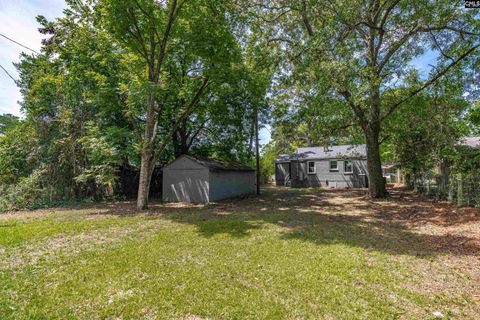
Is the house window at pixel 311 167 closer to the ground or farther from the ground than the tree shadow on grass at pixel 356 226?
farther from the ground

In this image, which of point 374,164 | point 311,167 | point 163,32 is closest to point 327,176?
point 311,167

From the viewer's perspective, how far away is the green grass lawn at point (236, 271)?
11.7 feet

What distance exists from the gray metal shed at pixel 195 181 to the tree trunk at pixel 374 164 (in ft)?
28.5

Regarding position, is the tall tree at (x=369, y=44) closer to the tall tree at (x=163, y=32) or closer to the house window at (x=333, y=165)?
the tall tree at (x=163, y=32)

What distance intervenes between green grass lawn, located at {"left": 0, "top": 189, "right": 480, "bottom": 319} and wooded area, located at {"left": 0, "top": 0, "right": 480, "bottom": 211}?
208 inches

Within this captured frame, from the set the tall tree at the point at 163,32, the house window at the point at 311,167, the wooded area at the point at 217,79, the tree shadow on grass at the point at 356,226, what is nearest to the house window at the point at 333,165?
the house window at the point at 311,167

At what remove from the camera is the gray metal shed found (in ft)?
48.5

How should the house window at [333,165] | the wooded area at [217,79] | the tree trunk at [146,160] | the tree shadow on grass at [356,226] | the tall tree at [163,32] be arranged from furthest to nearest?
the house window at [333,165] → the tree trunk at [146,160] → the wooded area at [217,79] → the tall tree at [163,32] → the tree shadow on grass at [356,226]

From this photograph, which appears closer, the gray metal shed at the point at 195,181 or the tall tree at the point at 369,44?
the tall tree at the point at 369,44

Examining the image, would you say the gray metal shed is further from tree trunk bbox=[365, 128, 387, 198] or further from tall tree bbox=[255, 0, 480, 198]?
tree trunk bbox=[365, 128, 387, 198]

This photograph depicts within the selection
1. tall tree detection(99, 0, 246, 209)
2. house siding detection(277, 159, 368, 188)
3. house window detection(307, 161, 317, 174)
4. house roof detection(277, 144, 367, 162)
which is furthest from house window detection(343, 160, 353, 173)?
tall tree detection(99, 0, 246, 209)

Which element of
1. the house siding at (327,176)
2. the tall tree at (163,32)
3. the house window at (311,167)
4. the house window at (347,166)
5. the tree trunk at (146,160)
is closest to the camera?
the tall tree at (163,32)

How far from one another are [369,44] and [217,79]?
9.04m

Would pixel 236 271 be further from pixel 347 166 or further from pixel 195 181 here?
pixel 347 166
